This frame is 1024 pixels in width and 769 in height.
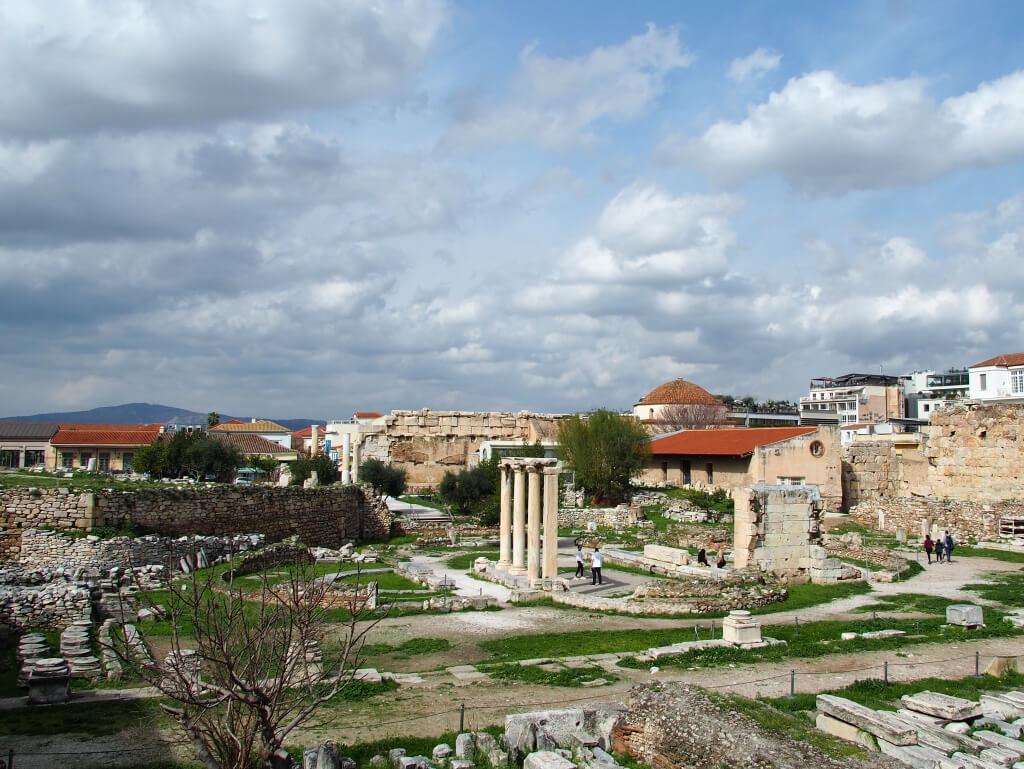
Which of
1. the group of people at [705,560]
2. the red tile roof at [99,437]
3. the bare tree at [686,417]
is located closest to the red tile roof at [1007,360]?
the bare tree at [686,417]

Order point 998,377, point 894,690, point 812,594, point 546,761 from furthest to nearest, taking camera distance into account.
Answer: point 998,377, point 812,594, point 894,690, point 546,761

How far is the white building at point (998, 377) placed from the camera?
166 feet

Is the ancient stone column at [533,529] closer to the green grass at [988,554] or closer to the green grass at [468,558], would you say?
the green grass at [468,558]

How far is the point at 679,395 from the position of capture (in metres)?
68.0

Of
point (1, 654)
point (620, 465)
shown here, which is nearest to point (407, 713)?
point (1, 654)

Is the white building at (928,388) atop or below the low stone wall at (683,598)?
atop

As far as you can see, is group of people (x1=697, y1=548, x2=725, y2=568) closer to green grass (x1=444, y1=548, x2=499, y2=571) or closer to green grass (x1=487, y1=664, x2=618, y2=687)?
green grass (x1=444, y1=548, x2=499, y2=571)

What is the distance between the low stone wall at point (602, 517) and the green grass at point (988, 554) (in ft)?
40.4

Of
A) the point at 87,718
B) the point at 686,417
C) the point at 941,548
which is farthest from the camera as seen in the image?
the point at 686,417

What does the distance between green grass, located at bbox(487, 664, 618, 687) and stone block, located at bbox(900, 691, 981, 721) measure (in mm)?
4021

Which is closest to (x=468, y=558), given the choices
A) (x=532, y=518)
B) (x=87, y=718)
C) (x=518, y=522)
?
(x=518, y=522)

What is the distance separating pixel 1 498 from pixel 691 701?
21024mm

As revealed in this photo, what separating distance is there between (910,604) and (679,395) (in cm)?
5033

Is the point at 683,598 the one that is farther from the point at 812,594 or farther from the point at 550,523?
the point at 550,523
